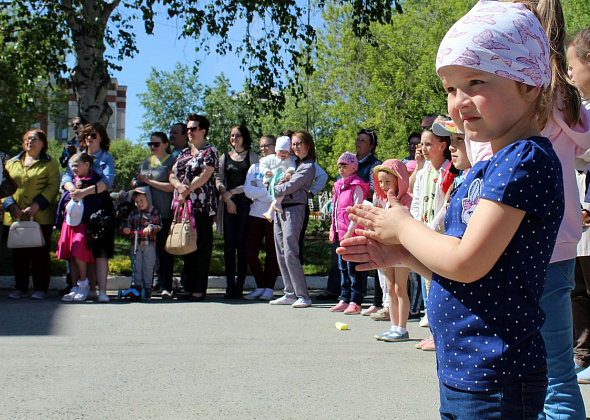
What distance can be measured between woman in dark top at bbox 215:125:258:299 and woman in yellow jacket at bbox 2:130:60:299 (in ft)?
7.81

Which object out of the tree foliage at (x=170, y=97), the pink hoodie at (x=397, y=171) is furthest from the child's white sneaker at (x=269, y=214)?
the tree foliage at (x=170, y=97)

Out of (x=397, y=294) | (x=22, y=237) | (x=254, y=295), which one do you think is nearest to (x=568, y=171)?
(x=397, y=294)

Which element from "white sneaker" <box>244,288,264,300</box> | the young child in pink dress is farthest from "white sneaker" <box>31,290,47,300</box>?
"white sneaker" <box>244,288,264,300</box>

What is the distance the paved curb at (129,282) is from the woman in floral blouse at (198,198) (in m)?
1.41

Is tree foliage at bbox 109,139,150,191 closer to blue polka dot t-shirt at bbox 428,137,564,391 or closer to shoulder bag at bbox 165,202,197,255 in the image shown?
shoulder bag at bbox 165,202,197,255

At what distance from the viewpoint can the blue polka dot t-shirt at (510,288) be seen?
1979 mm

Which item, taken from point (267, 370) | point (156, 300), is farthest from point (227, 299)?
point (267, 370)

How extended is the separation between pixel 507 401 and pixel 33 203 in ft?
29.0

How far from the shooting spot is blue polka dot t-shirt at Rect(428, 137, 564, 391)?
1.98 meters

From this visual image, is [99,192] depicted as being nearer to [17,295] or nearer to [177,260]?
[17,295]

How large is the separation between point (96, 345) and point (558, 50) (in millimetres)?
4940

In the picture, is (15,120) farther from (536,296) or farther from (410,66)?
(536,296)

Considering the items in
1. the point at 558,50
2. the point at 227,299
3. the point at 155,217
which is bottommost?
the point at 227,299

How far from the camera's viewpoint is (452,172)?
241 inches
